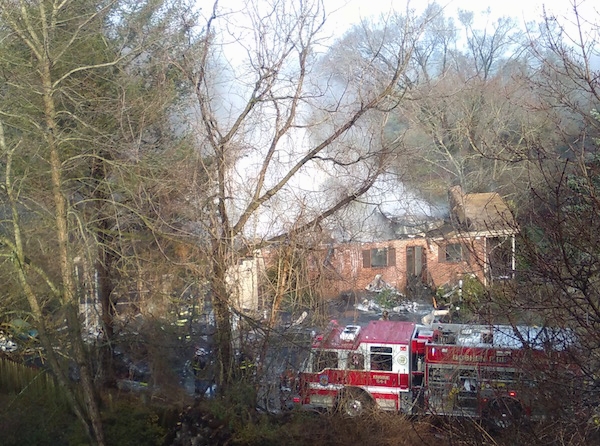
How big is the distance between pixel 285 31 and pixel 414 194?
7205mm

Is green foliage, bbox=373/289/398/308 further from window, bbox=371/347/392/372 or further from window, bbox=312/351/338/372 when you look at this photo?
window, bbox=312/351/338/372

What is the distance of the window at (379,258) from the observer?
15.9 m

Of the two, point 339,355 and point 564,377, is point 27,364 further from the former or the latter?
point 564,377

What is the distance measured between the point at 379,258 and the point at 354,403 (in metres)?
8.35

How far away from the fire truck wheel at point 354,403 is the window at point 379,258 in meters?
7.38

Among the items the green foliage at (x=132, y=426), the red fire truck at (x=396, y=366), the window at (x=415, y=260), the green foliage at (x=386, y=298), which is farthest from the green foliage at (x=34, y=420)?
the window at (x=415, y=260)

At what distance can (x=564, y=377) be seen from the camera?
158 inches

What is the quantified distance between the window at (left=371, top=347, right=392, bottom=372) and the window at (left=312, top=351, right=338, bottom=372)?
0.57 metres

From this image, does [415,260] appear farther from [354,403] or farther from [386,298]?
[354,403]

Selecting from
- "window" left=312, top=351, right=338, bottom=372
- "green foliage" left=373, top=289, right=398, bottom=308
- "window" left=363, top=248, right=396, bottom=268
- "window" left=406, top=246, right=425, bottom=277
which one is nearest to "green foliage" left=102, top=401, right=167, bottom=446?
"window" left=312, top=351, right=338, bottom=372

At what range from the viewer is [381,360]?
869 centimetres

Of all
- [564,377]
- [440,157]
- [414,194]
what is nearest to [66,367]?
[564,377]

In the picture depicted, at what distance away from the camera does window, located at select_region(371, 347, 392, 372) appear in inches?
341

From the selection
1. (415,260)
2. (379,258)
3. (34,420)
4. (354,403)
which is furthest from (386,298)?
(34,420)
